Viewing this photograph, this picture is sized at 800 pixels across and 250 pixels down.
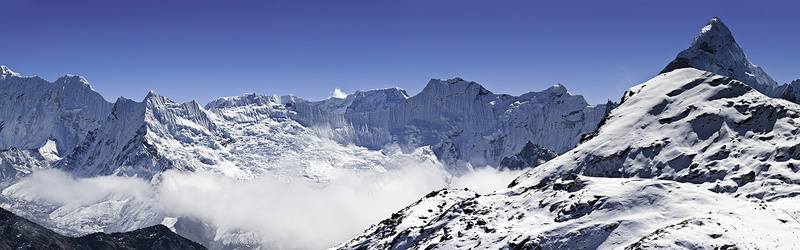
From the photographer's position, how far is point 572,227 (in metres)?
85.1

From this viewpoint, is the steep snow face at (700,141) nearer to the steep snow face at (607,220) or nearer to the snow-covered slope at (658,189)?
the snow-covered slope at (658,189)

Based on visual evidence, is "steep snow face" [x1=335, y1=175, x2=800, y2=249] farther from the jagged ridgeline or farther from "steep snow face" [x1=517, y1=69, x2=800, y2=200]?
"steep snow face" [x1=517, y1=69, x2=800, y2=200]

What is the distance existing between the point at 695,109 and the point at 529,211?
149 feet

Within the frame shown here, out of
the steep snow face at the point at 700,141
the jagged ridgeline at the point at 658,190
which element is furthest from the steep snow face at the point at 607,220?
the steep snow face at the point at 700,141

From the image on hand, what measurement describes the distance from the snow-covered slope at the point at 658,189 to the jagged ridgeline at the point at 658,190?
0.62ft

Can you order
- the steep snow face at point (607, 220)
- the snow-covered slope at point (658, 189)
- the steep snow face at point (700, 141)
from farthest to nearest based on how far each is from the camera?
the steep snow face at point (700, 141)
the snow-covered slope at point (658, 189)
the steep snow face at point (607, 220)

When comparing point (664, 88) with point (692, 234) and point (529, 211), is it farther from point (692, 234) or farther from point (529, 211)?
point (692, 234)

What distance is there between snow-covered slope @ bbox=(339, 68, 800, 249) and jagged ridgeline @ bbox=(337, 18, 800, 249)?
190 millimetres

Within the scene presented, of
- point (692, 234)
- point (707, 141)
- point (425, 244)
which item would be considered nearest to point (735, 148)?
point (707, 141)

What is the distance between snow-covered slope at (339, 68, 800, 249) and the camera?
3017 inches

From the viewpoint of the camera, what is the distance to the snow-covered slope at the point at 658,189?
76625mm

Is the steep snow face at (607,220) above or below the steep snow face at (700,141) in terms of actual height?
below

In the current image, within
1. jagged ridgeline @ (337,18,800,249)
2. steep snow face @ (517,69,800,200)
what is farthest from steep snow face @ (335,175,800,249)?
steep snow face @ (517,69,800,200)

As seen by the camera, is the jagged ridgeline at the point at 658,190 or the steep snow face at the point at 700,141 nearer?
the jagged ridgeline at the point at 658,190
